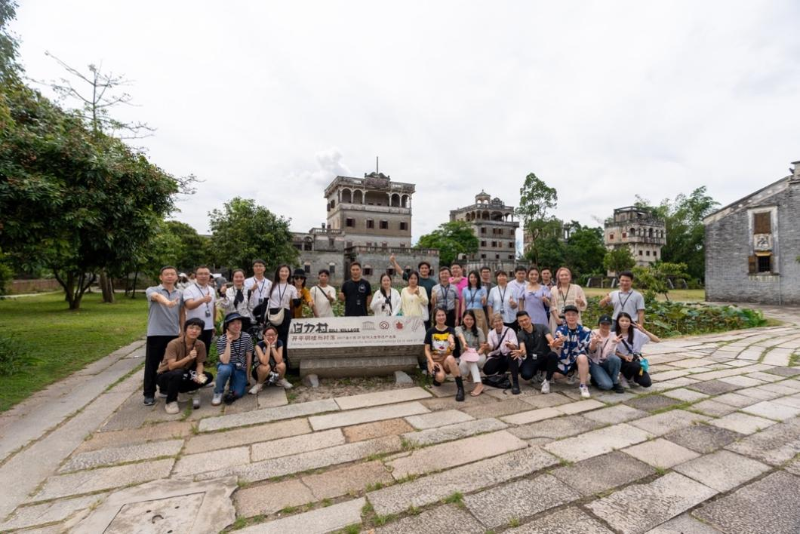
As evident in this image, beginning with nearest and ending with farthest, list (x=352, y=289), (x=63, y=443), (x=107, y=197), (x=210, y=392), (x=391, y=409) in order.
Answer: (x=63, y=443), (x=391, y=409), (x=210, y=392), (x=352, y=289), (x=107, y=197)

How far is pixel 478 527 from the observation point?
7.89 feet

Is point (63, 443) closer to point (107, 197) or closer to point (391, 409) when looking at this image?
point (391, 409)

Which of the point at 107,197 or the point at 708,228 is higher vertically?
the point at 708,228

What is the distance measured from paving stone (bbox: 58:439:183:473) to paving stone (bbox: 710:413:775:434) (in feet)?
18.1

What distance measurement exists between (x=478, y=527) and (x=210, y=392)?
4150mm

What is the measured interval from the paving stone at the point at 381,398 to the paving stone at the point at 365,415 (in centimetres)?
14

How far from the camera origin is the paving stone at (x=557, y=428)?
147 inches

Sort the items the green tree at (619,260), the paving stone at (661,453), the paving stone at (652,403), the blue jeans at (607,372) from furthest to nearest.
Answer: the green tree at (619,260), the blue jeans at (607,372), the paving stone at (652,403), the paving stone at (661,453)

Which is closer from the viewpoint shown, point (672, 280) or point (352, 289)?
point (352, 289)

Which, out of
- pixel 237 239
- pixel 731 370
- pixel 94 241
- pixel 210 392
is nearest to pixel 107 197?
pixel 94 241

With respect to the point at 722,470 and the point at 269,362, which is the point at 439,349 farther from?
the point at 722,470

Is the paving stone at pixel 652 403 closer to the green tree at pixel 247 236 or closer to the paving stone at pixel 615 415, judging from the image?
the paving stone at pixel 615 415

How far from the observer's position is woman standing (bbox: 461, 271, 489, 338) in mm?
6277

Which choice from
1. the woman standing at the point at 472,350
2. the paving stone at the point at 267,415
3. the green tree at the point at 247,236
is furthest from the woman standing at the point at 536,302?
the green tree at the point at 247,236
